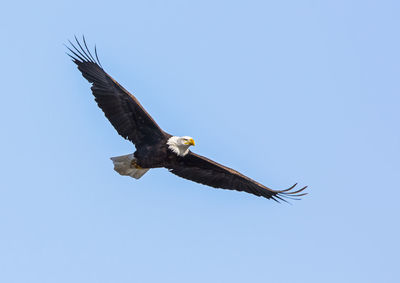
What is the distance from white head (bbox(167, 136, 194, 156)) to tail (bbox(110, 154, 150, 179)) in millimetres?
874

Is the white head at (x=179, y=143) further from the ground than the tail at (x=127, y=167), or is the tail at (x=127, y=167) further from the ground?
the white head at (x=179, y=143)

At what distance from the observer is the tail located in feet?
52.6

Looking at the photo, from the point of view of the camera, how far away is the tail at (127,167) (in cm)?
1605

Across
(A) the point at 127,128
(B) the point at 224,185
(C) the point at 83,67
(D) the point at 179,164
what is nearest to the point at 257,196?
(B) the point at 224,185

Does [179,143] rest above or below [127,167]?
above

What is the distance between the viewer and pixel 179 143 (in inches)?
613

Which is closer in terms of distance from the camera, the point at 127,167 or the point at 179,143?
the point at 179,143

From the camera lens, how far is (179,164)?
52.9ft

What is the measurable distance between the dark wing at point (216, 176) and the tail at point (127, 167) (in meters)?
0.62

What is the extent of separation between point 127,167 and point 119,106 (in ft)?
4.40

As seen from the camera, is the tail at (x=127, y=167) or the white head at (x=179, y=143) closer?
the white head at (x=179, y=143)

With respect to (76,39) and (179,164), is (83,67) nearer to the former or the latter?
(76,39)

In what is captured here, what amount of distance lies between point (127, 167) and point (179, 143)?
1.27 metres

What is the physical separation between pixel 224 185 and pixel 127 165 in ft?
6.41
